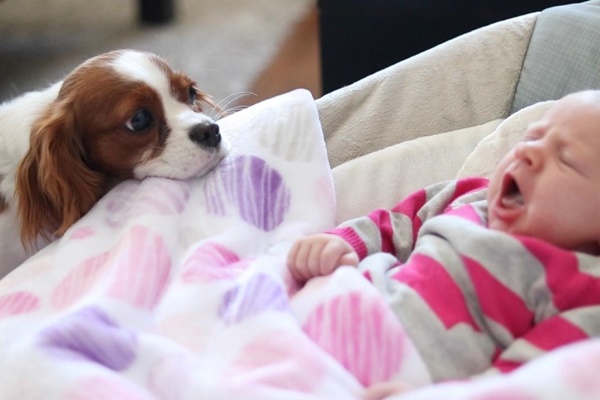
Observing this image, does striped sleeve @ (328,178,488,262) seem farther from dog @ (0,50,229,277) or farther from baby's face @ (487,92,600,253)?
dog @ (0,50,229,277)

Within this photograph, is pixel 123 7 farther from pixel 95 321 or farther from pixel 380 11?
pixel 95 321

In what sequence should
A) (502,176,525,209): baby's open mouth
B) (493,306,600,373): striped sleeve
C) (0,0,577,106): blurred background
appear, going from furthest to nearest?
1. (0,0,577,106): blurred background
2. (502,176,525,209): baby's open mouth
3. (493,306,600,373): striped sleeve

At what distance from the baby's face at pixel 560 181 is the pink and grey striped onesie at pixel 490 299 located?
0.11ft

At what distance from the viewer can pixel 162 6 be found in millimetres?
3414

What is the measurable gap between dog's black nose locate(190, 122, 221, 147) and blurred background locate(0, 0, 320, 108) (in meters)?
1.52

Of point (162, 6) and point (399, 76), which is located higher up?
point (399, 76)

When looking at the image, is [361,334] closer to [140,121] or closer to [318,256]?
[318,256]

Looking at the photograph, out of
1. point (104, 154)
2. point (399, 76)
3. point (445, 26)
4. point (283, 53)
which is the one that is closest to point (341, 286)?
point (104, 154)

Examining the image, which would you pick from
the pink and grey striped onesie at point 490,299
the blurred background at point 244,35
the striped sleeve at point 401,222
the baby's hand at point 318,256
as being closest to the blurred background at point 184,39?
the blurred background at point 244,35

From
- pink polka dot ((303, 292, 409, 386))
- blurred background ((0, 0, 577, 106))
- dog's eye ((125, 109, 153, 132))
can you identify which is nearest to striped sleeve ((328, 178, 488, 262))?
pink polka dot ((303, 292, 409, 386))

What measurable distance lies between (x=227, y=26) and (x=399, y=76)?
6.86ft

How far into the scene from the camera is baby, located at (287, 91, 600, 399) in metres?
0.85

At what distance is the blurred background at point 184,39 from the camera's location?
9.46 feet

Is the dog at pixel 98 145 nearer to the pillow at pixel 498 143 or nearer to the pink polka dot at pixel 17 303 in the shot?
the pink polka dot at pixel 17 303
